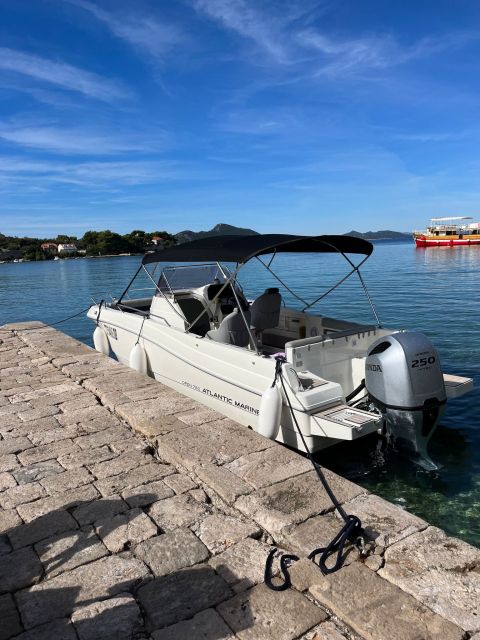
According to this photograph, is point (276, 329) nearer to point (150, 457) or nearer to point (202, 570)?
point (150, 457)

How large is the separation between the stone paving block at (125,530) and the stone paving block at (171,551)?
0.08 metres

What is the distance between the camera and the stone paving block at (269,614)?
242 cm

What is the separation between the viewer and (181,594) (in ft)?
8.90

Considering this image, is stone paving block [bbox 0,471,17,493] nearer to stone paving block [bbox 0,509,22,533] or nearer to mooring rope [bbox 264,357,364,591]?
stone paving block [bbox 0,509,22,533]

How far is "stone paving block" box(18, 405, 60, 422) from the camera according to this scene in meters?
5.63

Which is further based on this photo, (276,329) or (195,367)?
(276,329)

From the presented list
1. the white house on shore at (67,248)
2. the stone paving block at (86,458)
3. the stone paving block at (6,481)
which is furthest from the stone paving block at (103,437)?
the white house on shore at (67,248)

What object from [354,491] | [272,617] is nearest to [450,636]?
[272,617]

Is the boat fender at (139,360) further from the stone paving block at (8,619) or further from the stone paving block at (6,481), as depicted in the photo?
the stone paving block at (8,619)

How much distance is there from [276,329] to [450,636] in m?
5.76

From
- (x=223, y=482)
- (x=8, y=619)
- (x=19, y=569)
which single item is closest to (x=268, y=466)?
(x=223, y=482)

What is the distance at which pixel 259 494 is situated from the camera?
3646 mm

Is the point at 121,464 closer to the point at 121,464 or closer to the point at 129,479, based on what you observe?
the point at 121,464

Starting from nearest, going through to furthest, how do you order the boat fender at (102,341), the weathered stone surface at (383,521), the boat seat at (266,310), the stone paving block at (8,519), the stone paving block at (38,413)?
the weathered stone surface at (383,521) < the stone paving block at (8,519) < the stone paving block at (38,413) < the boat seat at (266,310) < the boat fender at (102,341)
